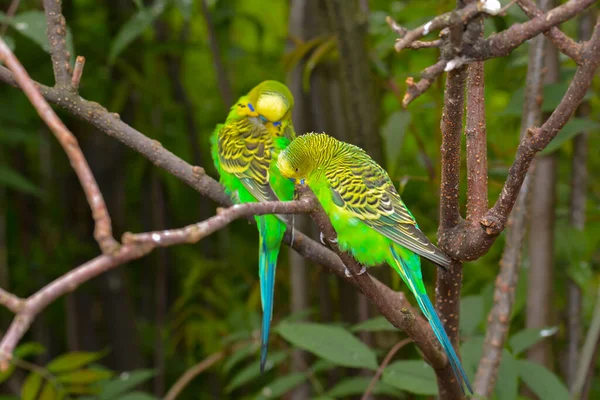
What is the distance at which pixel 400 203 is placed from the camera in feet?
3.17

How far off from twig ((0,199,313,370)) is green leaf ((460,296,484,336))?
0.86m

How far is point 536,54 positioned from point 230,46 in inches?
48.2

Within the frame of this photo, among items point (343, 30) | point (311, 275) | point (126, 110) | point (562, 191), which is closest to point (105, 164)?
point (126, 110)

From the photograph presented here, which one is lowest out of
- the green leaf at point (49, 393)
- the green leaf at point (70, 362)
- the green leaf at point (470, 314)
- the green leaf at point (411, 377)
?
the green leaf at point (49, 393)

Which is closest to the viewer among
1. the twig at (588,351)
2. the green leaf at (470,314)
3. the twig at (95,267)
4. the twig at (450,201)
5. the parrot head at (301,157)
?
the twig at (95,267)

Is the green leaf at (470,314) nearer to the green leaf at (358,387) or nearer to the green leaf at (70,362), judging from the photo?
the green leaf at (358,387)

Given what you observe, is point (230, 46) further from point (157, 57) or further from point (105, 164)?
point (105, 164)

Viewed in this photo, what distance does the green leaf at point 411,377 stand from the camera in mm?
1076

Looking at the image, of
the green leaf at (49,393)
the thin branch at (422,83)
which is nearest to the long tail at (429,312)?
the thin branch at (422,83)

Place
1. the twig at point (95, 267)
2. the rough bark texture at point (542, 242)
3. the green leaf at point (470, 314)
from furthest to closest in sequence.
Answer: the rough bark texture at point (542, 242) → the green leaf at point (470, 314) → the twig at point (95, 267)

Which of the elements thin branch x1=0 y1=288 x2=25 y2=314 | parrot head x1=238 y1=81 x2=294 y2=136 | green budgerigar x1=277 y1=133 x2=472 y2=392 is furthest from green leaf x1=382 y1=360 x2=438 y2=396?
thin branch x1=0 y1=288 x2=25 y2=314

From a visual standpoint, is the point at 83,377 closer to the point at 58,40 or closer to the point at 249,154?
the point at 249,154

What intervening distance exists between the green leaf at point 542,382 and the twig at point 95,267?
32.5 inches

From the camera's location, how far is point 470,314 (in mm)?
1300
